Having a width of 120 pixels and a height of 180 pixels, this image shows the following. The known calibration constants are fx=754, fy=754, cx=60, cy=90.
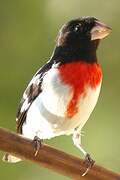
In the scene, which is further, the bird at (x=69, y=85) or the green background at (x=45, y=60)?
the green background at (x=45, y=60)

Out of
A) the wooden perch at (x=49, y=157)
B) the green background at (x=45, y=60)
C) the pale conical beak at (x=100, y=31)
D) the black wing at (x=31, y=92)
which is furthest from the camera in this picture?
the green background at (x=45, y=60)

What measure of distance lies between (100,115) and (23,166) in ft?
1.50

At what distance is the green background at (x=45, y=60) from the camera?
11.8ft

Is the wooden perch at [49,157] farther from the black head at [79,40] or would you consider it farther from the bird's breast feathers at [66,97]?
the black head at [79,40]

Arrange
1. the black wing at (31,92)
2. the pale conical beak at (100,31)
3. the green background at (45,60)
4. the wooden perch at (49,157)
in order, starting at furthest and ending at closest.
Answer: the green background at (45,60)
the black wing at (31,92)
the pale conical beak at (100,31)
the wooden perch at (49,157)

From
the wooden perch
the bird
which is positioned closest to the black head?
the bird

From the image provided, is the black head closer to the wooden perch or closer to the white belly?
the white belly

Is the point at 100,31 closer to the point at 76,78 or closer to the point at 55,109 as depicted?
the point at 76,78

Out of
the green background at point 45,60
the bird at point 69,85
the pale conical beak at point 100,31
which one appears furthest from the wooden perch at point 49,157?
the green background at point 45,60

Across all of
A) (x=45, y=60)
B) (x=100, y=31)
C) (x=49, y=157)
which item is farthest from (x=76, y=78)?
(x=45, y=60)

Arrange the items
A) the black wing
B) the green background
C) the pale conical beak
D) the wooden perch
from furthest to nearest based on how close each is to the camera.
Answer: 1. the green background
2. the black wing
3. the pale conical beak
4. the wooden perch

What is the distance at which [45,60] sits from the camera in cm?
382

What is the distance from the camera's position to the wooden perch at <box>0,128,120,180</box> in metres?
1.95

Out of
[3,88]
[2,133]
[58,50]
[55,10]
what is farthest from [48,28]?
[2,133]
